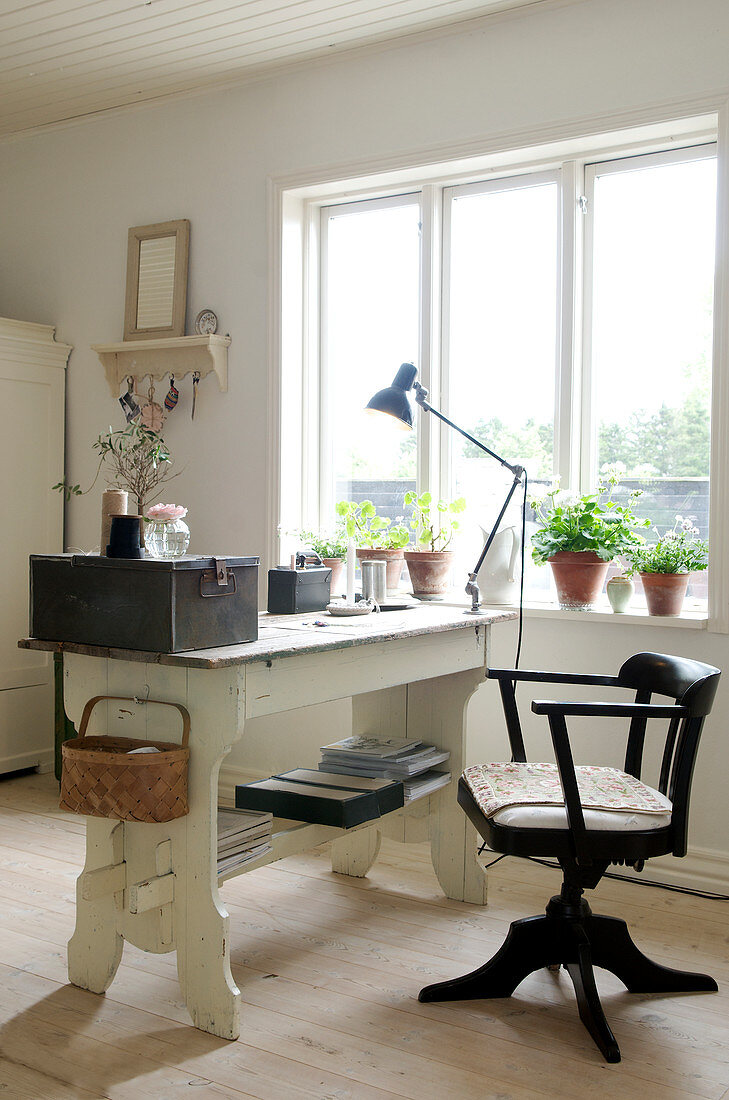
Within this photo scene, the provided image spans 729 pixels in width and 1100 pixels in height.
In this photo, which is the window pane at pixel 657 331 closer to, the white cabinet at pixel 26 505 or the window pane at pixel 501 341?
the window pane at pixel 501 341

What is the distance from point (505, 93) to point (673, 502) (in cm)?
152

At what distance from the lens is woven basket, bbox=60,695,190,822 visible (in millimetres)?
2152

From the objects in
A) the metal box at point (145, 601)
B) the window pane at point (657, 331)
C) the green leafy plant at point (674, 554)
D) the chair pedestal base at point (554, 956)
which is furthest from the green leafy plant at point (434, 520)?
the chair pedestal base at point (554, 956)

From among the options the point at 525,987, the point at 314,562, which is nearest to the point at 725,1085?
the point at 525,987

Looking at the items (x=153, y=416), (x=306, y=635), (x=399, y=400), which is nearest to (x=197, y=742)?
(x=306, y=635)

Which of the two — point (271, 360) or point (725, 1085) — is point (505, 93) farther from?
point (725, 1085)

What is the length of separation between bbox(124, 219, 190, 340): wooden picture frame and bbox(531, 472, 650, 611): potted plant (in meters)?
1.79

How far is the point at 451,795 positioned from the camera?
122 inches

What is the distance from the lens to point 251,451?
408 cm

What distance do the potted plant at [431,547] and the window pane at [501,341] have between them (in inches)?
3.8

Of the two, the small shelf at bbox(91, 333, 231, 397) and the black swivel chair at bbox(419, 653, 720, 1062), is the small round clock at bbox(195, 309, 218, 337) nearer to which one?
the small shelf at bbox(91, 333, 231, 397)

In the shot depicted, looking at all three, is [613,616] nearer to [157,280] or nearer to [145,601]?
[145,601]

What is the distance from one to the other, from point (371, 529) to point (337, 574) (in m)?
0.22

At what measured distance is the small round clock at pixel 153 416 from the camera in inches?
168
